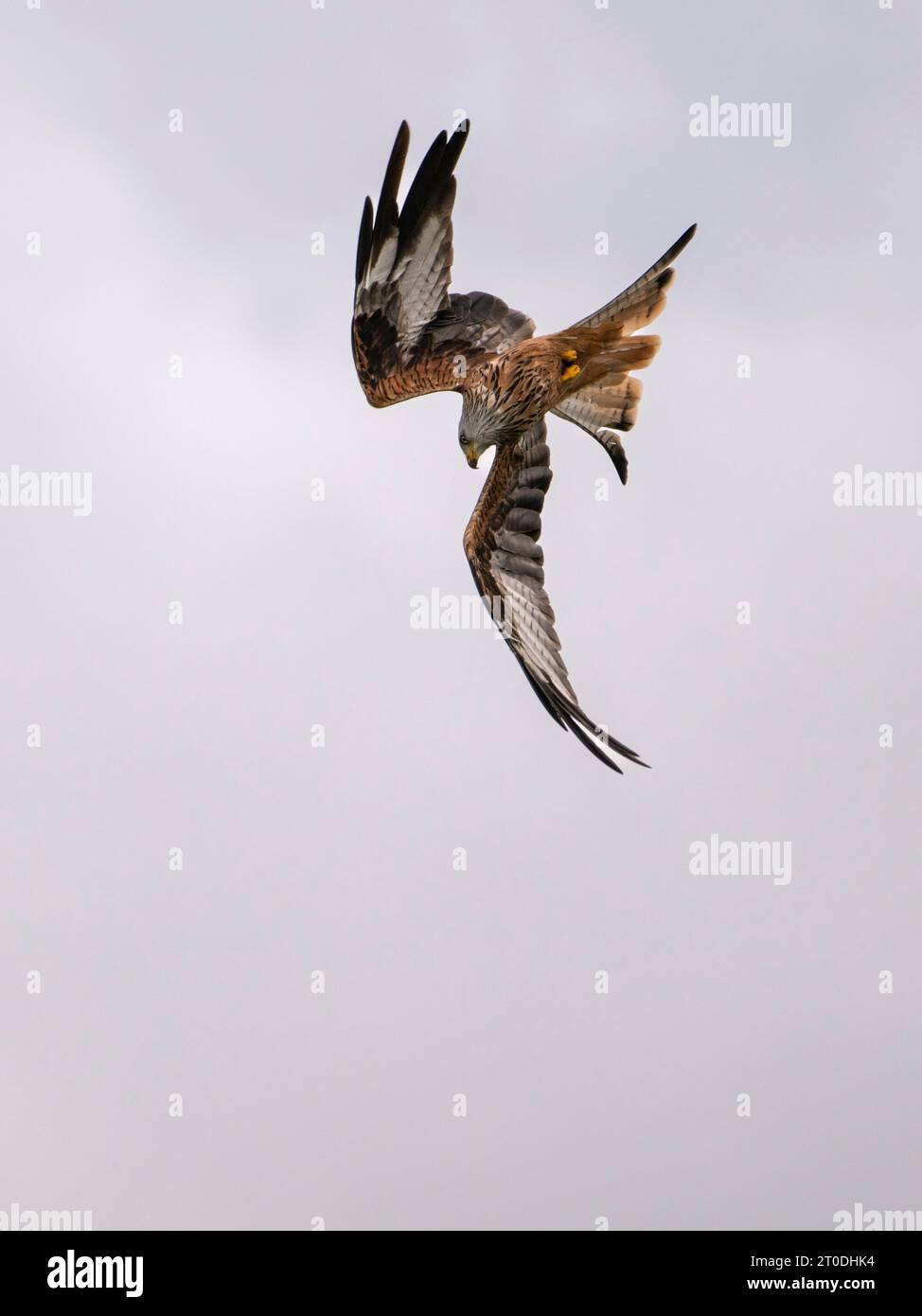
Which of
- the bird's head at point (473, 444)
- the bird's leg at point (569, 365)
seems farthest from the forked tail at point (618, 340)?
the bird's head at point (473, 444)

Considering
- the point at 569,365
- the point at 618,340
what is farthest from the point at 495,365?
the point at 618,340

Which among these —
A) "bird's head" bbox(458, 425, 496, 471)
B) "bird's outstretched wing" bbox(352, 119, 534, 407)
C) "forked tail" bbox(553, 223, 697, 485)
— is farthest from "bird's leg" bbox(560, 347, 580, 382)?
"bird's outstretched wing" bbox(352, 119, 534, 407)

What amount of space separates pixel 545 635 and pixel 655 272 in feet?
9.31

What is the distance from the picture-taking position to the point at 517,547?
1346 cm

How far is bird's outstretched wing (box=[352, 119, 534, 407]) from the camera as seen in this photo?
13.3m

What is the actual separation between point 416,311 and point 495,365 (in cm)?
145

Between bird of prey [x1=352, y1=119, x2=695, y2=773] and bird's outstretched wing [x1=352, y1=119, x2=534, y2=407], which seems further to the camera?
bird's outstretched wing [x1=352, y1=119, x2=534, y2=407]

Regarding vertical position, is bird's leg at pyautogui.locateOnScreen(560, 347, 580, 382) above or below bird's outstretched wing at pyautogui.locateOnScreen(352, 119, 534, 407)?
below

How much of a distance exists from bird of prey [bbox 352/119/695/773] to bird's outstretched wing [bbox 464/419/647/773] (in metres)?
0.01

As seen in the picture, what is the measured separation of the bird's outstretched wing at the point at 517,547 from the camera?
42.2 feet

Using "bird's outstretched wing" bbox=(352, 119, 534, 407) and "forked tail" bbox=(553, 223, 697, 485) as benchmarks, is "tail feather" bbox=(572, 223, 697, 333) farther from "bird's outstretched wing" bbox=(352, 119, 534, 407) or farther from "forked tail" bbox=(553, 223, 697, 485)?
"bird's outstretched wing" bbox=(352, 119, 534, 407)
